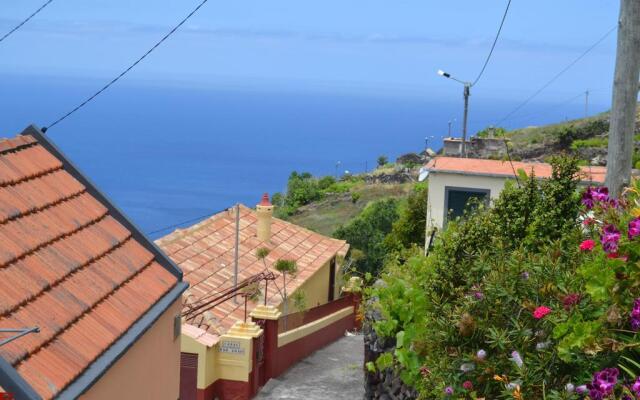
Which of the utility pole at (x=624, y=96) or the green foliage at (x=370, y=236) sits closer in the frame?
the utility pole at (x=624, y=96)

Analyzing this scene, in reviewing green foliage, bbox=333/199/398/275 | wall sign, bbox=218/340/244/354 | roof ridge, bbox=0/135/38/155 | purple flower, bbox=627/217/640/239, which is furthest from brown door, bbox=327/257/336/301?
purple flower, bbox=627/217/640/239

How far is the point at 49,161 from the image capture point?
1029cm

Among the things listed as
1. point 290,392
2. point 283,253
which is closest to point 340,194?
point 283,253

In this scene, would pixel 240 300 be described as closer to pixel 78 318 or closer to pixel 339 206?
pixel 78 318

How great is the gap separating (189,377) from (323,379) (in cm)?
344

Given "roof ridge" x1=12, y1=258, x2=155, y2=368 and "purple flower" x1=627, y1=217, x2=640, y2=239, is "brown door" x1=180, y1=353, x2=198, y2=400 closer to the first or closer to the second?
"roof ridge" x1=12, y1=258, x2=155, y2=368

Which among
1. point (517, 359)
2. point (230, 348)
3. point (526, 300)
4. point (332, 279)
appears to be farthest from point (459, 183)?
point (517, 359)

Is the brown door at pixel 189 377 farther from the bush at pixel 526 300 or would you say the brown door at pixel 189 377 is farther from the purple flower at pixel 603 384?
the purple flower at pixel 603 384

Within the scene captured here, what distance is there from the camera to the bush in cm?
693

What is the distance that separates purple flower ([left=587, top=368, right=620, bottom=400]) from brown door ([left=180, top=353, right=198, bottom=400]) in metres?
10.5

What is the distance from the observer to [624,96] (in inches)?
411

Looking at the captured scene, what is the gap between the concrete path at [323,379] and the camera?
671 inches

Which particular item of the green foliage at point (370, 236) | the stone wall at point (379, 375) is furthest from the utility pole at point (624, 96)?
the green foliage at point (370, 236)

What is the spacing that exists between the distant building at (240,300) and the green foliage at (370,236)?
3.93 m
